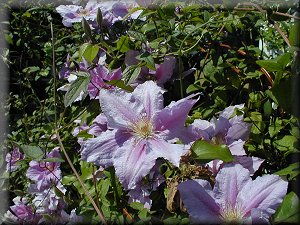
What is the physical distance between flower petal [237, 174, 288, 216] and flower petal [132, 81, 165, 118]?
0.60 ft

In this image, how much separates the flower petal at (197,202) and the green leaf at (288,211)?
0.08 metres

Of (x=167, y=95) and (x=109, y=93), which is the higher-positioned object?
A: (x=109, y=93)

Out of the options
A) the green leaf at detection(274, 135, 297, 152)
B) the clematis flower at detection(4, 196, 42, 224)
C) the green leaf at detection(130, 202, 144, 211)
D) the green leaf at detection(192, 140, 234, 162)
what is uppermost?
the green leaf at detection(192, 140, 234, 162)

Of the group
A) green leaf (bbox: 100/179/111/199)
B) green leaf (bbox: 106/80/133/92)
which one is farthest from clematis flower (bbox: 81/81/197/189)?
green leaf (bbox: 100/179/111/199)

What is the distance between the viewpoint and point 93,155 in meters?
0.70

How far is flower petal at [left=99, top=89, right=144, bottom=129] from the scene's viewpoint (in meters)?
0.71

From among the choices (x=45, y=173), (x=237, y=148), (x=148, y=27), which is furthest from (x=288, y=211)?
(x=45, y=173)

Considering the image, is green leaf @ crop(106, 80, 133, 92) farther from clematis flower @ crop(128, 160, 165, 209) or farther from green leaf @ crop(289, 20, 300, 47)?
green leaf @ crop(289, 20, 300, 47)

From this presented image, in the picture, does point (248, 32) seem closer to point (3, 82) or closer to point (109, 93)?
point (109, 93)

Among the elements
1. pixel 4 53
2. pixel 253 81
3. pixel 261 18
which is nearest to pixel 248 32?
pixel 261 18

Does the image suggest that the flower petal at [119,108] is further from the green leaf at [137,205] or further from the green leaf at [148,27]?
the green leaf at [148,27]

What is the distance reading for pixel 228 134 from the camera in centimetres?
76

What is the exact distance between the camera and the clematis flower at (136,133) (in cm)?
67

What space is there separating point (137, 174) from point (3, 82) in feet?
4.49
